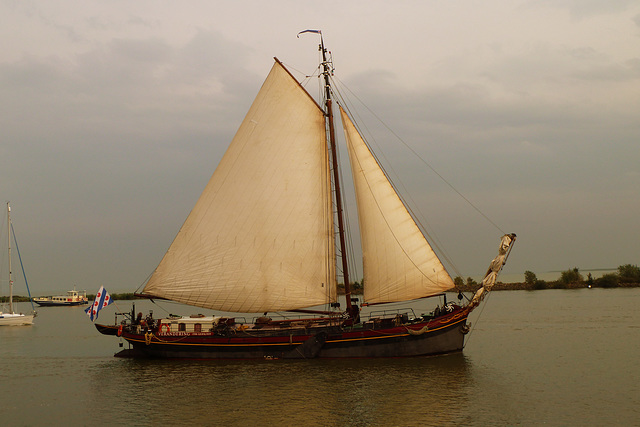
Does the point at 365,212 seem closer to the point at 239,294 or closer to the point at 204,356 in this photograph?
the point at 239,294

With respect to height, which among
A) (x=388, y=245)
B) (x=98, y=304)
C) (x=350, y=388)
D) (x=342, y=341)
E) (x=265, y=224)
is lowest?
(x=350, y=388)

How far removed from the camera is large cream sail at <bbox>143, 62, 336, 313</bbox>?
36.7 meters

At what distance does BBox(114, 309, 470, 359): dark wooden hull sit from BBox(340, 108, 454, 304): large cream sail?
2268 millimetres

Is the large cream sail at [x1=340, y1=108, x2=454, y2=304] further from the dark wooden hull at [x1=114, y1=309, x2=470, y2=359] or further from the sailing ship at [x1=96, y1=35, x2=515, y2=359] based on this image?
the dark wooden hull at [x1=114, y1=309, x2=470, y2=359]

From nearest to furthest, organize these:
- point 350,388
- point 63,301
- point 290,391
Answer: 1. point 290,391
2. point 350,388
3. point 63,301

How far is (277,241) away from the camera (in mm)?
36875

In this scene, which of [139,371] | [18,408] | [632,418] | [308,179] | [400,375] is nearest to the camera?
[632,418]

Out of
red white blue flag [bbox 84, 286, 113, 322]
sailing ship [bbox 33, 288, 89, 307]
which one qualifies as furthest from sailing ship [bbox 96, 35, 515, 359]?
sailing ship [bbox 33, 288, 89, 307]

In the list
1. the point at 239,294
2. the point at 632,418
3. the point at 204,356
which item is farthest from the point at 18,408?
the point at 632,418

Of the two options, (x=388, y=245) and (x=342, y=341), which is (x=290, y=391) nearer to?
(x=342, y=341)

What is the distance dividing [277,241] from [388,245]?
24.6 ft

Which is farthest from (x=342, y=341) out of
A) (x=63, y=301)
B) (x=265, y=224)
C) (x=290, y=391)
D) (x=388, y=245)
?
(x=63, y=301)

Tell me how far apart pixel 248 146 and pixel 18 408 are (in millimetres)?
20415

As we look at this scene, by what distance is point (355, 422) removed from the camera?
74.3ft
